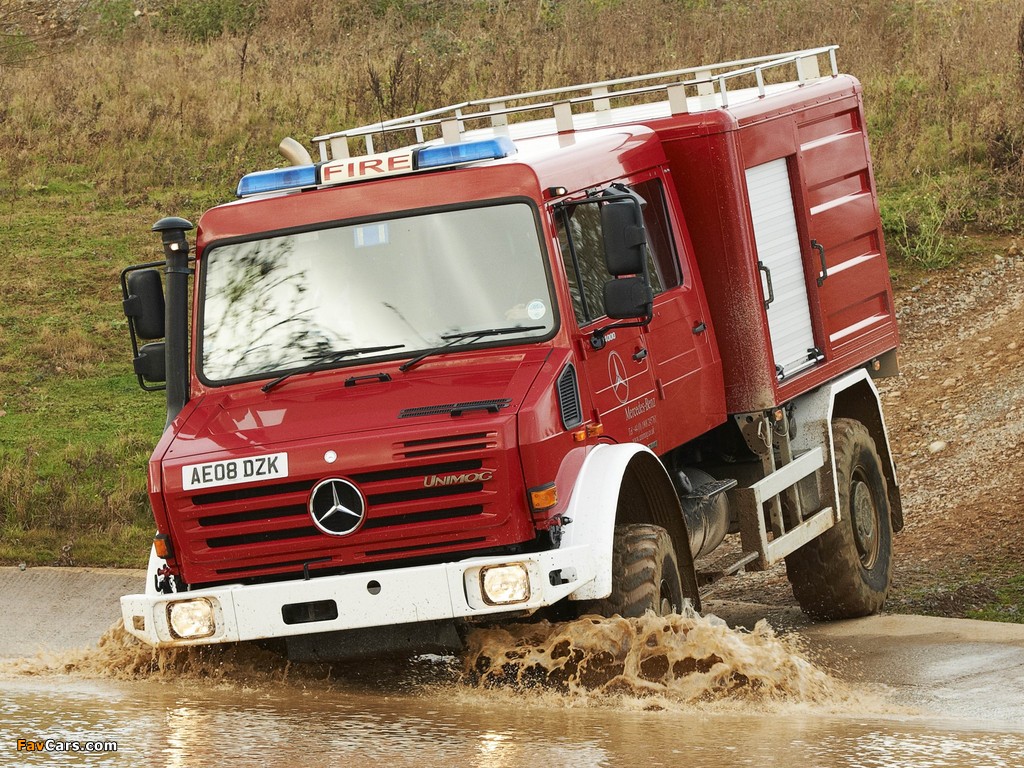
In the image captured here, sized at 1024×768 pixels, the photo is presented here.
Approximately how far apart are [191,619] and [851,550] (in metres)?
4.71

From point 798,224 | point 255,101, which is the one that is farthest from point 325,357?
point 255,101

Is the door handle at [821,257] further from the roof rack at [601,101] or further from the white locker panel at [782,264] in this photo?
the roof rack at [601,101]

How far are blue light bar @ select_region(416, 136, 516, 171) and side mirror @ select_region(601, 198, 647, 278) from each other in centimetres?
65

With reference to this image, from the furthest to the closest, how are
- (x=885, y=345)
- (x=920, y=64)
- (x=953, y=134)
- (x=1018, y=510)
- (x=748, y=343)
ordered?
1. (x=920, y=64)
2. (x=953, y=134)
3. (x=1018, y=510)
4. (x=885, y=345)
5. (x=748, y=343)

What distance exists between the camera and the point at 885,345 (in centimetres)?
1055

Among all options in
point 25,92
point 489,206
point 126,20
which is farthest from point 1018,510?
point 126,20

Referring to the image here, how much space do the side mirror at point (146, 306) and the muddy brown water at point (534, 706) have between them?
1.48 metres

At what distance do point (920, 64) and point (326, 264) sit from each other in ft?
50.2

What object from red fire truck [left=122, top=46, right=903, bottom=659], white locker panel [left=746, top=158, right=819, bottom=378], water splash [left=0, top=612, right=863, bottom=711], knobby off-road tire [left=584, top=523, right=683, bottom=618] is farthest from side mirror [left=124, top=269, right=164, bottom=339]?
white locker panel [left=746, top=158, right=819, bottom=378]

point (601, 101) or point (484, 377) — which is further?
point (601, 101)

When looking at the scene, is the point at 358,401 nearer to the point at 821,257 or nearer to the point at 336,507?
the point at 336,507

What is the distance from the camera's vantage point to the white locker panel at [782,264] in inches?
347

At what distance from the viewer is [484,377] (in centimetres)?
677

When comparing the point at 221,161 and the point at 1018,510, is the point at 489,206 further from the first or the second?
the point at 221,161
